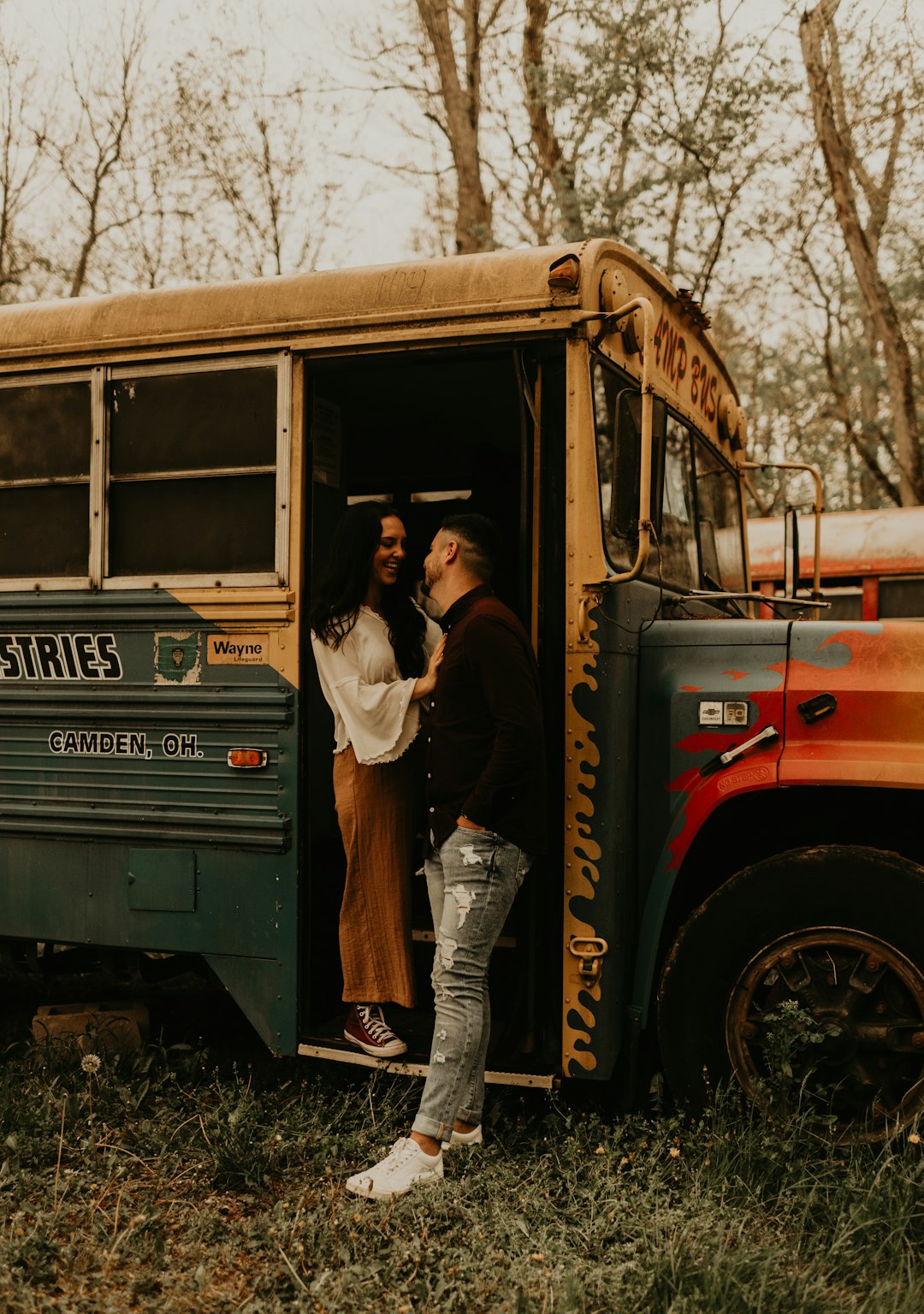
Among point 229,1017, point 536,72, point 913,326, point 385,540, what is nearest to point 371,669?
point 385,540

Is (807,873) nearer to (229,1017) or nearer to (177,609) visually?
(177,609)

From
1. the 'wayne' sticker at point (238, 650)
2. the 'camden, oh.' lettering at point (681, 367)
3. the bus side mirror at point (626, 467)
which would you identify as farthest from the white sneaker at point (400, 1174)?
the 'camden, oh.' lettering at point (681, 367)

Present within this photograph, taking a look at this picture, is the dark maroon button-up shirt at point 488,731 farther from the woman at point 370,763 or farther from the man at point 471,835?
the woman at point 370,763

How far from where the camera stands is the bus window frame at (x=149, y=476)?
3.99 meters

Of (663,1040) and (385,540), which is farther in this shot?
(385,540)

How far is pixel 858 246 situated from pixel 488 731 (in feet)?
38.3

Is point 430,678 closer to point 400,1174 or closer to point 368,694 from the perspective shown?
point 368,694

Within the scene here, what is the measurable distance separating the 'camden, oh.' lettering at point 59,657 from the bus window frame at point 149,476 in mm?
176

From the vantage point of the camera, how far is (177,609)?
414cm

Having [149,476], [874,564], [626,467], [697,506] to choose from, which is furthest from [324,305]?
[874,564]

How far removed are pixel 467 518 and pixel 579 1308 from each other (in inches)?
83.6

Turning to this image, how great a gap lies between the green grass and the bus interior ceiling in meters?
0.38

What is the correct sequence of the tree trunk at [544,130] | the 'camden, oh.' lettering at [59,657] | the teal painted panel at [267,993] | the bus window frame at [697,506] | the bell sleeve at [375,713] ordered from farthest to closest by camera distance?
1. the tree trunk at [544,130]
2. the bus window frame at [697,506]
3. the 'camden, oh.' lettering at [59,657]
4. the teal painted panel at [267,993]
5. the bell sleeve at [375,713]

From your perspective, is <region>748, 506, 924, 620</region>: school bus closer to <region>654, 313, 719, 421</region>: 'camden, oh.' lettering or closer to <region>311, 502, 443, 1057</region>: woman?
<region>654, 313, 719, 421</region>: 'camden, oh.' lettering
